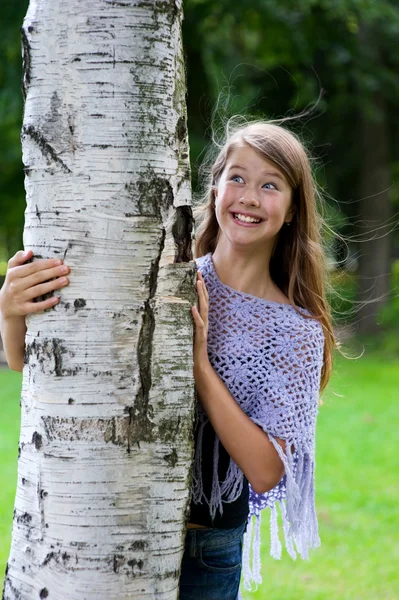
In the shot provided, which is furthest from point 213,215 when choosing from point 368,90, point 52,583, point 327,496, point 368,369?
point 368,90

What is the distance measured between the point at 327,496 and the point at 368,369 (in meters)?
6.24

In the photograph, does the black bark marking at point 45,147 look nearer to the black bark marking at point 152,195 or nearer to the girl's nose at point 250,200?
the black bark marking at point 152,195

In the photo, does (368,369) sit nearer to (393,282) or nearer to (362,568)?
(393,282)

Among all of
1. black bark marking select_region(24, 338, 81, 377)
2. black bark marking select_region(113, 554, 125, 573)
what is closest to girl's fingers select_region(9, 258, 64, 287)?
black bark marking select_region(24, 338, 81, 377)

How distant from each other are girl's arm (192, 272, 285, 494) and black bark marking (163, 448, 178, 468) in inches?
8.9

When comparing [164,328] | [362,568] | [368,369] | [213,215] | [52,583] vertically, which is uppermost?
[213,215]

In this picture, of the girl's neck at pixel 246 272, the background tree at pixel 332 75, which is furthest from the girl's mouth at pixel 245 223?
the background tree at pixel 332 75

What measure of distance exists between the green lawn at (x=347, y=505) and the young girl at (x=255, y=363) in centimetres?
63

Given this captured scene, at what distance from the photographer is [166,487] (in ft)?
5.95

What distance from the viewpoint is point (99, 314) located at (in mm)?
1753

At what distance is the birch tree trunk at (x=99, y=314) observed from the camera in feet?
5.71

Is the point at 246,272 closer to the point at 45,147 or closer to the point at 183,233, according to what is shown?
the point at 183,233

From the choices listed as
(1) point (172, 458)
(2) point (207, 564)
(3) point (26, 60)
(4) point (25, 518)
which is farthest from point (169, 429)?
(3) point (26, 60)

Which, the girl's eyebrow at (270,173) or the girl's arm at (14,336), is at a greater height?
the girl's eyebrow at (270,173)
